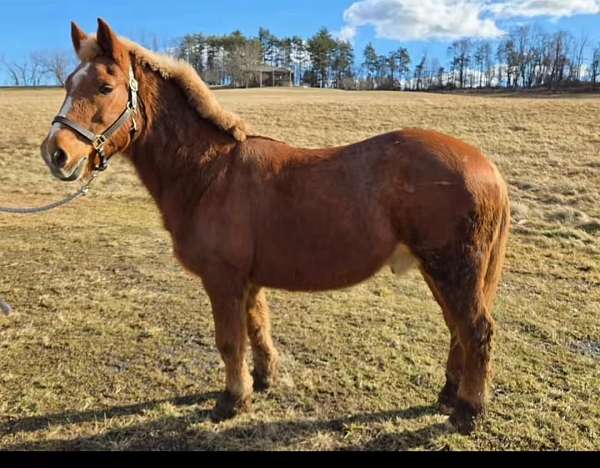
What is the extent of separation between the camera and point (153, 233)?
816 centimetres

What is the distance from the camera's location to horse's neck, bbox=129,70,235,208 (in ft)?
10.0

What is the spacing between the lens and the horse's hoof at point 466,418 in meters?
3.16

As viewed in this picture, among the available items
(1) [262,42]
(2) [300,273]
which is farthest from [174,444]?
(1) [262,42]

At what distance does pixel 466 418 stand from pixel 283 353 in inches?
67.6

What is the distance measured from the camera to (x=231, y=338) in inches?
124

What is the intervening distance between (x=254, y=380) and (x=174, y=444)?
845 millimetres

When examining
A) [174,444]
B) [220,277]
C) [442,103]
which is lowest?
[174,444]

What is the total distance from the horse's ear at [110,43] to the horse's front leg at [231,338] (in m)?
1.50

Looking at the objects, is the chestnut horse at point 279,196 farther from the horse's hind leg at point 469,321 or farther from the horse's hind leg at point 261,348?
the horse's hind leg at point 261,348

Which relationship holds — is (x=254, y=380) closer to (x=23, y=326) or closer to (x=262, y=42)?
(x=23, y=326)

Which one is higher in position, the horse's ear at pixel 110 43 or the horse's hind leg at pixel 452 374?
the horse's ear at pixel 110 43

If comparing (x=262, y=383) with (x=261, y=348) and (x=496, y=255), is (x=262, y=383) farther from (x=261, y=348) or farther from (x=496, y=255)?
(x=496, y=255)

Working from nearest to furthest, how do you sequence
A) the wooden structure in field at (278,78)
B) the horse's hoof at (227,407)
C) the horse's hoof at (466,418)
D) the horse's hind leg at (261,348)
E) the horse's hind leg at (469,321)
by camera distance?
the horse's hind leg at (469,321) → the horse's hoof at (466,418) → the horse's hoof at (227,407) → the horse's hind leg at (261,348) → the wooden structure in field at (278,78)

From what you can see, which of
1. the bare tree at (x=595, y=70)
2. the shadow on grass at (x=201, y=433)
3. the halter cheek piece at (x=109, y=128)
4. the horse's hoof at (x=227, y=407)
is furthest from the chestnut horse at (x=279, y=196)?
the bare tree at (x=595, y=70)
